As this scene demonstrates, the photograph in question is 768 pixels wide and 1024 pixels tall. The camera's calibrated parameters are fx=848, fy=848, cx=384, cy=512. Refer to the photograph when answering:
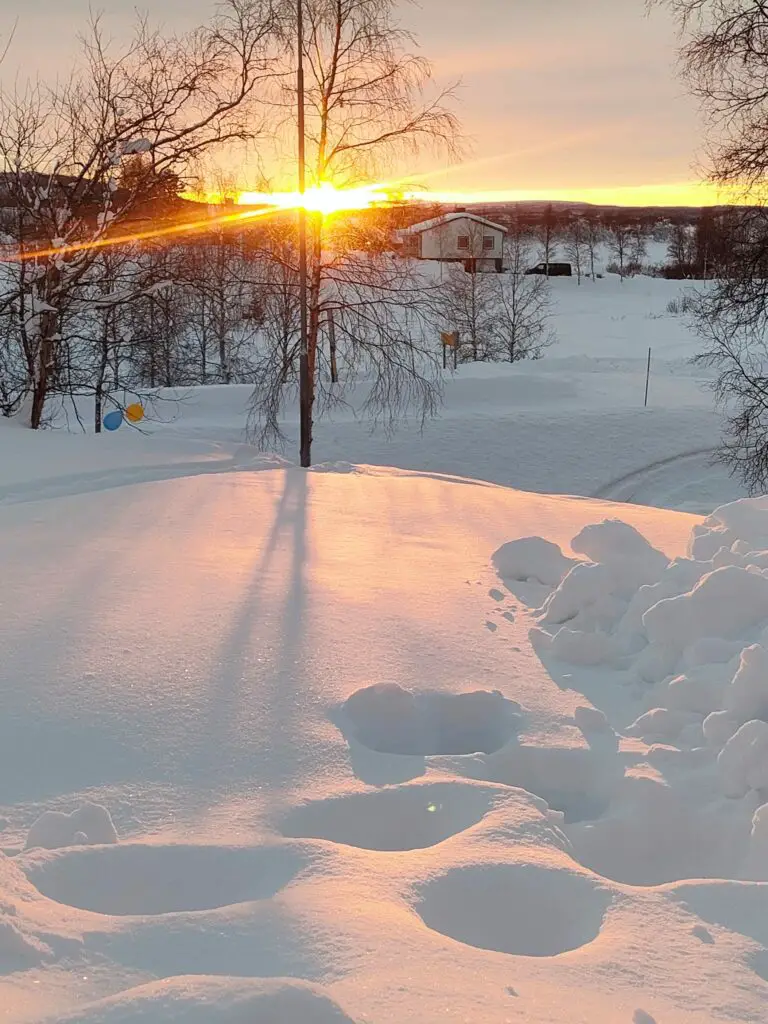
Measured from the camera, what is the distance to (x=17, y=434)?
9812 mm

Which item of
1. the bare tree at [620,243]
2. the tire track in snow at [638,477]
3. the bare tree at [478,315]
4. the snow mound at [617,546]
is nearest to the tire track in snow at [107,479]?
the snow mound at [617,546]

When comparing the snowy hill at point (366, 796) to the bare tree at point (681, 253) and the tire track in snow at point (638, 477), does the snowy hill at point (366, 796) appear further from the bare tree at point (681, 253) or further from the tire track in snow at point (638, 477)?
the bare tree at point (681, 253)

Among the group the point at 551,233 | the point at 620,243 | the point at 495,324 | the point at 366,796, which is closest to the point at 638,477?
the point at 366,796

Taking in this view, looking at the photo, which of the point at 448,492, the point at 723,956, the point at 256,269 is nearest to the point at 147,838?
the point at 723,956

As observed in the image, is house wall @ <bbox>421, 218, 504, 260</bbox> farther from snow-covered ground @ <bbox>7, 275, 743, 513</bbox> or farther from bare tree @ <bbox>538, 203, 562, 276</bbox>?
snow-covered ground @ <bbox>7, 275, 743, 513</bbox>

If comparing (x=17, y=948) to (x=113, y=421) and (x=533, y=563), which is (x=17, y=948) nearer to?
(x=533, y=563)

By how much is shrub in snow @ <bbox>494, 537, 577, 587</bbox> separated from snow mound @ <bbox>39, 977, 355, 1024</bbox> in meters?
3.19

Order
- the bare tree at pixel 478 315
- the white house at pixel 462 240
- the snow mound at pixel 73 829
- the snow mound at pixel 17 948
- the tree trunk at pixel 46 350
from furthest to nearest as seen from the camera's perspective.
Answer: the white house at pixel 462 240 → the bare tree at pixel 478 315 → the tree trunk at pixel 46 350 → the snow mound at pixel 73 829 → the snow mound at pixel 17 948

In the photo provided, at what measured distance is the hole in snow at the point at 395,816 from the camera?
2383mm

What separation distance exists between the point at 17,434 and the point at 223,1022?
931cm

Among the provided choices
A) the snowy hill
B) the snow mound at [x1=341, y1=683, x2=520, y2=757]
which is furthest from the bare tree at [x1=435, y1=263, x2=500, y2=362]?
the snow mound at [x1=341, y1=683, x2=520, y2=757]

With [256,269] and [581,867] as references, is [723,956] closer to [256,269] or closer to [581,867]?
[581,867]

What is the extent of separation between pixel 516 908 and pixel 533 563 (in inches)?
111

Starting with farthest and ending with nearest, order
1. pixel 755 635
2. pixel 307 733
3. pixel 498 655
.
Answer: pixel 498 655 < pixel 755 635 < pixel 307 733
